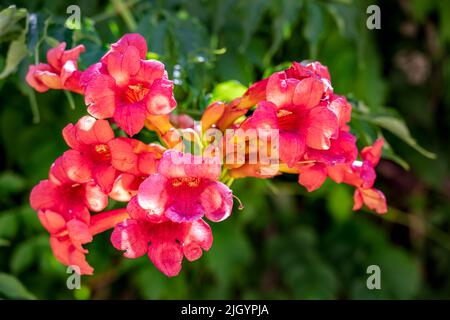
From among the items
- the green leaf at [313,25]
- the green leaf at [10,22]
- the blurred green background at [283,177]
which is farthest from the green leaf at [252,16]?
the green leaf at [10,22]

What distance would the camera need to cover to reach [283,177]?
2551 mm

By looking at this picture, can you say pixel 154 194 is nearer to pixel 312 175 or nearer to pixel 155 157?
pixel 155 157

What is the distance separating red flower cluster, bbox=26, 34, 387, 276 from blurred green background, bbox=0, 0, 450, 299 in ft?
1.14

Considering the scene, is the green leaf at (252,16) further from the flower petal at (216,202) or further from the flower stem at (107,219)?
the flower petal at (216,202)

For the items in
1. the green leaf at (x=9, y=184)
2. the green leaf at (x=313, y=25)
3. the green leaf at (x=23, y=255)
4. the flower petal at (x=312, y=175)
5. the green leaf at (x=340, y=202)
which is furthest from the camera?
the green leaf at (x=340, y=202)

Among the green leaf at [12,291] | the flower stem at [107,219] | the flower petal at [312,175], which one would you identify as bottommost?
the green leaf at [12,291]

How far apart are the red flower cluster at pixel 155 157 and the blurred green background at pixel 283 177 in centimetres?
35

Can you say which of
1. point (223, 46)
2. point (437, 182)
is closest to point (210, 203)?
point (223, 46)

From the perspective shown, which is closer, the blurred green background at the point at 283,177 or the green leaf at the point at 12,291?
the green leaf at the point at 12,291

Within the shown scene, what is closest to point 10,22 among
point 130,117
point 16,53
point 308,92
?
point 16,53

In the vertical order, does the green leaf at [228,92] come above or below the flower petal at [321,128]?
below

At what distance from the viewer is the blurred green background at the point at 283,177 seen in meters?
2.08

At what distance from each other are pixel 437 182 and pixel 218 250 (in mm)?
1233

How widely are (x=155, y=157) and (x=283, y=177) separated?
3.71ft
